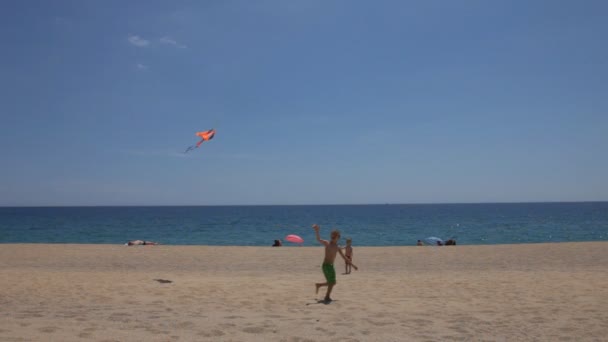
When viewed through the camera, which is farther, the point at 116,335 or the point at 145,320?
the point at 145,320

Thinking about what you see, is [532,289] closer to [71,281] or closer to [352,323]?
[352,323]

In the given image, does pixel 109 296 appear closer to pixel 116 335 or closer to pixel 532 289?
pixel 116 335

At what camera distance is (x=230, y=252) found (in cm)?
2036

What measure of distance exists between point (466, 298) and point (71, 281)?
31.5 feet

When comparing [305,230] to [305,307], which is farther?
[305,230]

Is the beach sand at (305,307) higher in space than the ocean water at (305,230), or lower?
higher

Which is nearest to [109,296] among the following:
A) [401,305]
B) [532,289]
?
[401,305]

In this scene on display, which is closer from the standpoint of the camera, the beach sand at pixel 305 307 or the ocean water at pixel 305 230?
the beach sand at pixel 305 307

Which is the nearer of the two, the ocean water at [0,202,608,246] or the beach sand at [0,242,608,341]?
the beach sand at [0,242,608,341]

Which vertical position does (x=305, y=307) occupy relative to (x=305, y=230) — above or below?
above

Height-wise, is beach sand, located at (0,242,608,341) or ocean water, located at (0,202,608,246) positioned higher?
beach sand, located at (0,242,608,341)

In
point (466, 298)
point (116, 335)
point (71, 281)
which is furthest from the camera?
point (71, 281)

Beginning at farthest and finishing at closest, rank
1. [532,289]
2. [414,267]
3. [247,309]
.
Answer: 1. [414,267]
2. [532,289]
3. [247,309]

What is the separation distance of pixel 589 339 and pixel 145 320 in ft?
20.9
